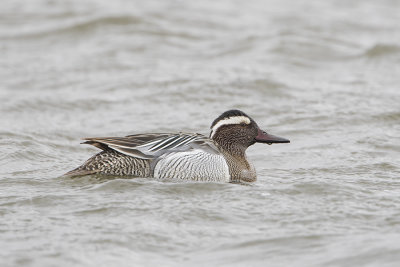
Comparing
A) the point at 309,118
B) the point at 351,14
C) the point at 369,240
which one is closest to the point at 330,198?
the point at 369,240

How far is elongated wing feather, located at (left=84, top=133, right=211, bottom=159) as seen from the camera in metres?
10.4

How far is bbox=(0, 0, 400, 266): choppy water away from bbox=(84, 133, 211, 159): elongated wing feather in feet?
1.23

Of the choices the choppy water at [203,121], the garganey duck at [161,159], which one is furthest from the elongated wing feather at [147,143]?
the choppy water at [203,121]

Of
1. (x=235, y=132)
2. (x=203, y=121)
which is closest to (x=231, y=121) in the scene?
(x=235, y=132)

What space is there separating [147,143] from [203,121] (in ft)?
14.6

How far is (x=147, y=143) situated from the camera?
10531 mm

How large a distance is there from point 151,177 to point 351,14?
1366 centimetres

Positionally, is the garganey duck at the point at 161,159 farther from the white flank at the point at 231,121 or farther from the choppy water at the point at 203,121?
the white flank at the point at 231,121

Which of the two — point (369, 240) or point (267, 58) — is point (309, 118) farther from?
point (369, 240)

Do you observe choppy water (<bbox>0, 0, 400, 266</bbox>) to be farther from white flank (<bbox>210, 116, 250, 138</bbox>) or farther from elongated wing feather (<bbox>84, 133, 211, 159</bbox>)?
white flank (<bbox>210, 116, 250, 138</bbox>)

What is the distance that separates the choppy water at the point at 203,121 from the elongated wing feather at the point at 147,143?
38 centimetres

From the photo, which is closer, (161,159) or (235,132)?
(161,159)

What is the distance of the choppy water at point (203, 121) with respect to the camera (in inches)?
335

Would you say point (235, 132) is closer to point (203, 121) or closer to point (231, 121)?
point (231, 121)
